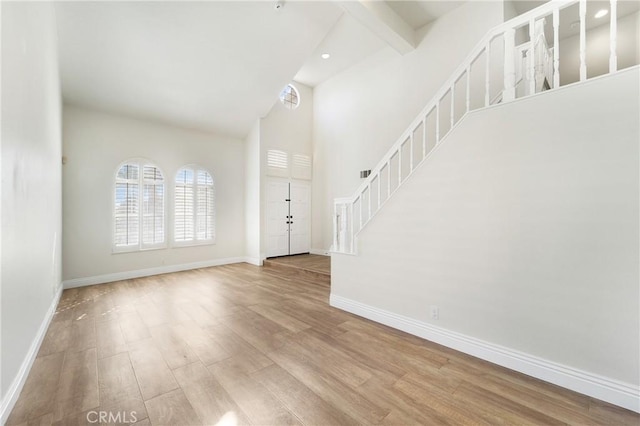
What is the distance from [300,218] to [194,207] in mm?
2747

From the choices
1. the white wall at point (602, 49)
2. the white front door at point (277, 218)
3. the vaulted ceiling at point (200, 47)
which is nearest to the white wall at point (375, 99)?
the vaulted ceiling at point (200, 47)

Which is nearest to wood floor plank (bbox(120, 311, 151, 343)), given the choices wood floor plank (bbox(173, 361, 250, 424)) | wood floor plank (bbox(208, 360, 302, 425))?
wood floor plank (bbox(173, 361, 250, 424))


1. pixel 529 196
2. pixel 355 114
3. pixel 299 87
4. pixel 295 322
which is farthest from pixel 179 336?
pixel 299 87

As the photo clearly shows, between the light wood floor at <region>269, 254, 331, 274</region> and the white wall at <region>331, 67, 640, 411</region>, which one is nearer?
the white wall at <region>331, 67, 640, 411</region>

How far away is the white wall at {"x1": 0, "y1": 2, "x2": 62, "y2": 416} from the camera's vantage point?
5.73 feet

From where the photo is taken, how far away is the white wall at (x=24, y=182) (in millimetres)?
1747

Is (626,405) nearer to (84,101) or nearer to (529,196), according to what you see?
(529,196)

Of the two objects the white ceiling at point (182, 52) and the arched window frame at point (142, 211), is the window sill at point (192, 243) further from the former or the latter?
the white ceiling at point (182, 52)

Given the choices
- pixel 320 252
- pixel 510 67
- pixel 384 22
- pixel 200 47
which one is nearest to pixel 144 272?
pixel 320 252

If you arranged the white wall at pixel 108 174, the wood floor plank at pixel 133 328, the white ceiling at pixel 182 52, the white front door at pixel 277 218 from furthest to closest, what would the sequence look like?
the white front door at pixel 277 218
the white wall at pixel 108 174
the white ceiling at pixel 182 52
the wood floor plank at pixel 133 328

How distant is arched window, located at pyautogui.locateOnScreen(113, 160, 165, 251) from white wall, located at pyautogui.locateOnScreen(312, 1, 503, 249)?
12.9 feet

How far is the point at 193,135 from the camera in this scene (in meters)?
6.28

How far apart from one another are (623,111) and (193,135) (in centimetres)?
695

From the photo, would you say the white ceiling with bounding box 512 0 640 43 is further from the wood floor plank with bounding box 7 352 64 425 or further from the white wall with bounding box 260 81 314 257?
A: the wood floor plank with bounding box 7 352 64 425
